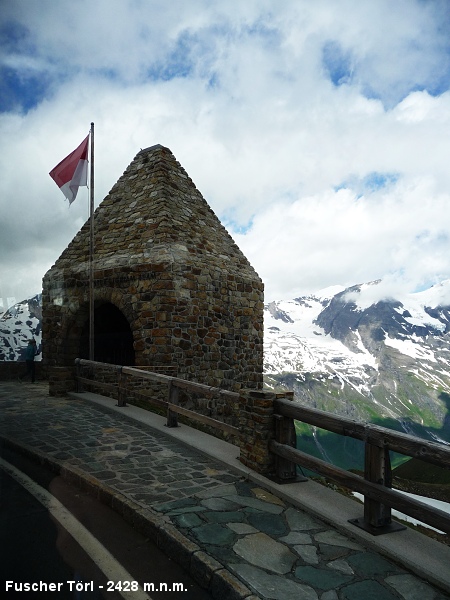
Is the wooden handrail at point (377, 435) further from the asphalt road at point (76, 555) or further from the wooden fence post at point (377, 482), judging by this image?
the asphalt road at point (76, 555)

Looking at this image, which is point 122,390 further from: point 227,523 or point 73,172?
point 73,172

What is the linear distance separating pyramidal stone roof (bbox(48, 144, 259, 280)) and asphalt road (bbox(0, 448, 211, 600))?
7.59 m

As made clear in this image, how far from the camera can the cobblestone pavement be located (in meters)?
3.35

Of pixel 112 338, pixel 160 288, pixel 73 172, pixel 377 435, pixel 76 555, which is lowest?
pixel 76 555

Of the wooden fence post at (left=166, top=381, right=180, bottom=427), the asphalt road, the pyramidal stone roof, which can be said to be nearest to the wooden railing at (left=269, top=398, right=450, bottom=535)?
the asphalt road

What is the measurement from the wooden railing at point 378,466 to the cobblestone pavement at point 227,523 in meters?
0.42

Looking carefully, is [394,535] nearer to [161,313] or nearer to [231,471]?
[231,471]

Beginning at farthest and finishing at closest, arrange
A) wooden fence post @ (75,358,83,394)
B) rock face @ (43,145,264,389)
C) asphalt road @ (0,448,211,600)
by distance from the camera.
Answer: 1. rock face @ (43,145,264,389)
2. wooden fence post @ (75,358,83,394)
3. asphalt road @ (0,448,211,600)

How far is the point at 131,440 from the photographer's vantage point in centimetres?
704

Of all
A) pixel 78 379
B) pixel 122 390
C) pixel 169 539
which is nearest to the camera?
pixel 169 539

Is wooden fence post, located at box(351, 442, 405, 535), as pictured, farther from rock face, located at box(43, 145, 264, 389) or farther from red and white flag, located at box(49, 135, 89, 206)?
red and white flag, located at box(49, 135, 89, 206)

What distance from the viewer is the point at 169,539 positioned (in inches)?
152

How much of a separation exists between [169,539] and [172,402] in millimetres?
4128

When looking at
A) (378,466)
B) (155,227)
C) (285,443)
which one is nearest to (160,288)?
(155,227)
